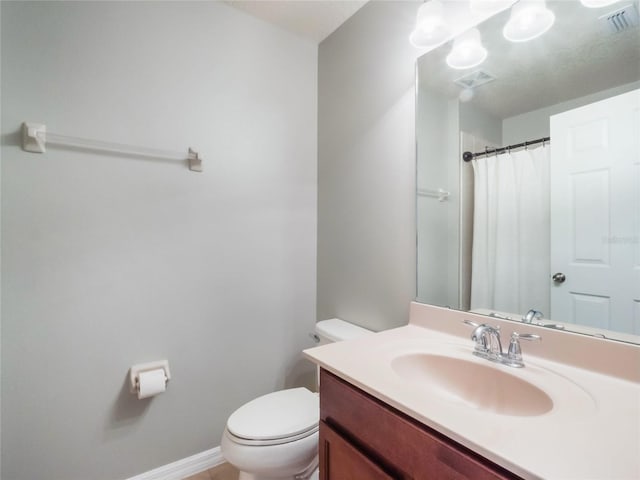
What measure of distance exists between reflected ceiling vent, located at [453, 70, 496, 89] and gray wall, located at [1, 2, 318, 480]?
973 mm

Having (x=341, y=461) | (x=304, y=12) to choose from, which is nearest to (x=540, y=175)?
(x=341, y=461)

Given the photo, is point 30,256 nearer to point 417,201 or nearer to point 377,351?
point 377,351

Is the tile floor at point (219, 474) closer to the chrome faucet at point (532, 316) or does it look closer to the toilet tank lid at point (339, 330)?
the toilet tank lid at point (339, 330)

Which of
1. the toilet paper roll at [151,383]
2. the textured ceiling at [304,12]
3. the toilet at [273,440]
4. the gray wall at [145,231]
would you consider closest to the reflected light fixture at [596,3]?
the textured ceiling at [304,12]

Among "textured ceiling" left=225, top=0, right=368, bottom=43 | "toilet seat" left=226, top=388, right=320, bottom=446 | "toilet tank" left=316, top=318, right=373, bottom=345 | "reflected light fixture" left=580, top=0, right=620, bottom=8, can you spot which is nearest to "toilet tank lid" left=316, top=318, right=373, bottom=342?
"toilet tank" left=316, top=318, right=373, bottom=345

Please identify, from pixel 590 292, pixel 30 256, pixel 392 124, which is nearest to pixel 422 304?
pixel 590 292

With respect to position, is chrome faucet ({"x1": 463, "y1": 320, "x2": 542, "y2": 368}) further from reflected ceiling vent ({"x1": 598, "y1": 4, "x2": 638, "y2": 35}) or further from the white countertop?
reflected ceiling vent ({"x1": 598, "y1": 4, "x2": 638, "y2": 35})

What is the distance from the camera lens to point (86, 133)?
4.16ft

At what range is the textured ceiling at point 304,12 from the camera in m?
1.57

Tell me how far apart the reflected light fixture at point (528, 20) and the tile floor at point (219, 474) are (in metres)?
2.26

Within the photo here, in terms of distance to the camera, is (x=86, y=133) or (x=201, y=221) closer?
(x=86, y=133)

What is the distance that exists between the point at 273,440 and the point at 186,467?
76cm

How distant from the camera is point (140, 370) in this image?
53.1 inches

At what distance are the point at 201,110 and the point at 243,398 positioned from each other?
63.0 inches
